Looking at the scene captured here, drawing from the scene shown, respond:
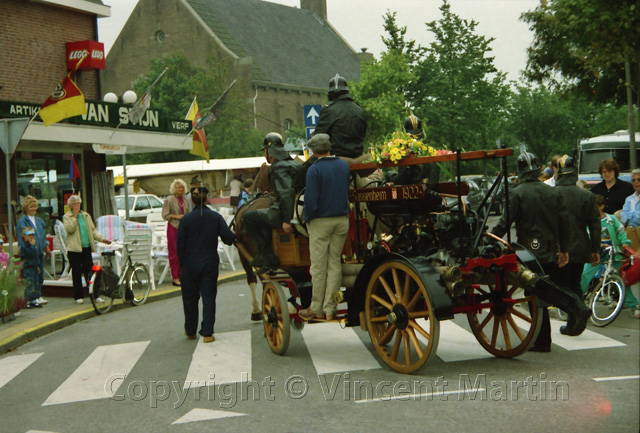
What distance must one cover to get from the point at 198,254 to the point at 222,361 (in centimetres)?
181

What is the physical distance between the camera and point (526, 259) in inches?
284

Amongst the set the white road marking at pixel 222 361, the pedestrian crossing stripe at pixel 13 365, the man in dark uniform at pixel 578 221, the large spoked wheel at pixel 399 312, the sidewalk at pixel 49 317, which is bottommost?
the pedestrian crossing stripe at pixel 13 365

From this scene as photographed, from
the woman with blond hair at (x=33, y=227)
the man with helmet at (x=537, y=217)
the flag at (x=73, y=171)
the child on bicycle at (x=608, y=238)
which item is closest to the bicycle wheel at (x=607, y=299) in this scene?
the child on bicycle at (x=608, y=238)

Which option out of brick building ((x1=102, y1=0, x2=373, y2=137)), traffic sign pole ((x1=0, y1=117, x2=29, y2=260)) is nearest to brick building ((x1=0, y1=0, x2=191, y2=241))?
traffic sign pole ((x1=0, y1=117, x2=29, y2=260))

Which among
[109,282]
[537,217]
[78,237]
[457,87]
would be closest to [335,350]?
[537,217]

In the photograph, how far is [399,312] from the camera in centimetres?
685

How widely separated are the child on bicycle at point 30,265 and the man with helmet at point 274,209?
5.77m

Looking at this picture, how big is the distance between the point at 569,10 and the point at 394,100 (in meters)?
19.9

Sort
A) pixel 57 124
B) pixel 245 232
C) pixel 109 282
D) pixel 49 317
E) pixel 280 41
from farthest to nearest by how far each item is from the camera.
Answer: pixel 280 41 < pixel 57 124 < pixel 109 282 < pixel 49 317 < pixel 245 232

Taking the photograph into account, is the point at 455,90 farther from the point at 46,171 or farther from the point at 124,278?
the point at 124,278

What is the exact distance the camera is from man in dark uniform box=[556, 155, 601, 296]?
875 centimetres

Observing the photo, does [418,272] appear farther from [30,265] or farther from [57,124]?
[57,124]

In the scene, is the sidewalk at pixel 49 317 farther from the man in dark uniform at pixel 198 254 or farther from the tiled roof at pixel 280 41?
the tiled roof at pixel 280 41

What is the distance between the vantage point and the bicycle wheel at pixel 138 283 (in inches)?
520
